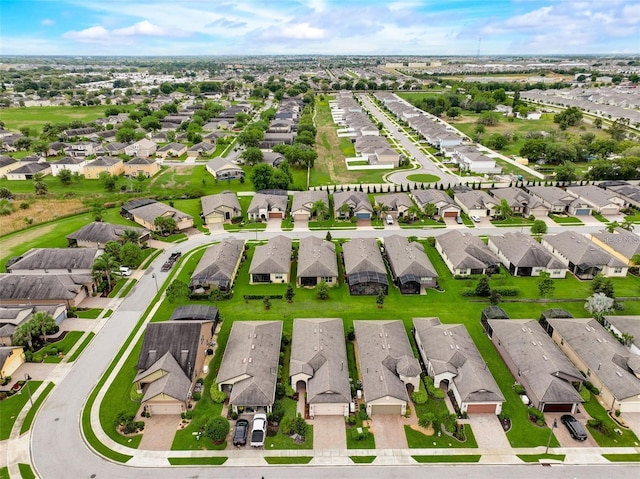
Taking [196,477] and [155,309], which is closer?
[196,477]

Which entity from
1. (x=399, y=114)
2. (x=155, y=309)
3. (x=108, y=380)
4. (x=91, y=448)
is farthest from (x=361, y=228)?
(x=399, y=114)

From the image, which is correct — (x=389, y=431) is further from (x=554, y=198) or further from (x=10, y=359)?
(x=554, y=198)

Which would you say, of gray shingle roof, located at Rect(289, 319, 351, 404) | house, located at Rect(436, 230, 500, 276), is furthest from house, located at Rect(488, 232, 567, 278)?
gray shingle roof, located at Rect(289, 319, 351, 404)

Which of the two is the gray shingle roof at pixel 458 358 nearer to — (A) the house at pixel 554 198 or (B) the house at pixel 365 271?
(B) the house at pixel 365 271

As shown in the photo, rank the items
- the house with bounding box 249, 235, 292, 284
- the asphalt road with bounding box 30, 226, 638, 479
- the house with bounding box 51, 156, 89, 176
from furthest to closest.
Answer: the house with bounding box 51, 156, 89, 176
the house with bounding box 249, 235, 292, 284
the asphalt road with bounding box 30, 226, 638, 479

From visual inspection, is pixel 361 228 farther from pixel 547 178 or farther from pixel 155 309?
pixel 547 178

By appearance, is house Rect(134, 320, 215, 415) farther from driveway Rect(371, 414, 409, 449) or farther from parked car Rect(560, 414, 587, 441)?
parked car Rect(560, 414, 587, 441)

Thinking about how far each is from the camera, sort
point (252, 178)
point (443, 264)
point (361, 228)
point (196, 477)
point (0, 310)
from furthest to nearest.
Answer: point (252, 178), point (361, 228), point (443, 264), point (0, 310), point (196, 477)
